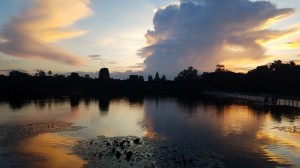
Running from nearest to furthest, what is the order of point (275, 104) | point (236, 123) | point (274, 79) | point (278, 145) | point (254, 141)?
point (278, 145)
point (254, 141)
point (236, 123)
point (275, 104)
point (274, 79)

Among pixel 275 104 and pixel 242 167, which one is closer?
pixel 242 167

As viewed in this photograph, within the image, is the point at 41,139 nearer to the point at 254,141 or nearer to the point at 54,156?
the point at 54,156

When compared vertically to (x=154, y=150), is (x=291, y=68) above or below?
above

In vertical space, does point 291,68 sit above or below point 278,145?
above

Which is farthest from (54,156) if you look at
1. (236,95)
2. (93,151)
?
(236,95)

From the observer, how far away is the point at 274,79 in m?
139

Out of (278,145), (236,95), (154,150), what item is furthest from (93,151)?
(236,95)

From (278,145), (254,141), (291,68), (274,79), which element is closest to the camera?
(278,145)

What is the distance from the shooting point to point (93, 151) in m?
34.5

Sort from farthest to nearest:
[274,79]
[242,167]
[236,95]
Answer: [274,79]
[236,95]
[242,167]

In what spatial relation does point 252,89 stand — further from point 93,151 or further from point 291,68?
point 93,151

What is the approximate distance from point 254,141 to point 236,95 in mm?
90966

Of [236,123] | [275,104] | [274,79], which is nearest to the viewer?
[236,123]

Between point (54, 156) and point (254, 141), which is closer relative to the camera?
point (54, 156)
